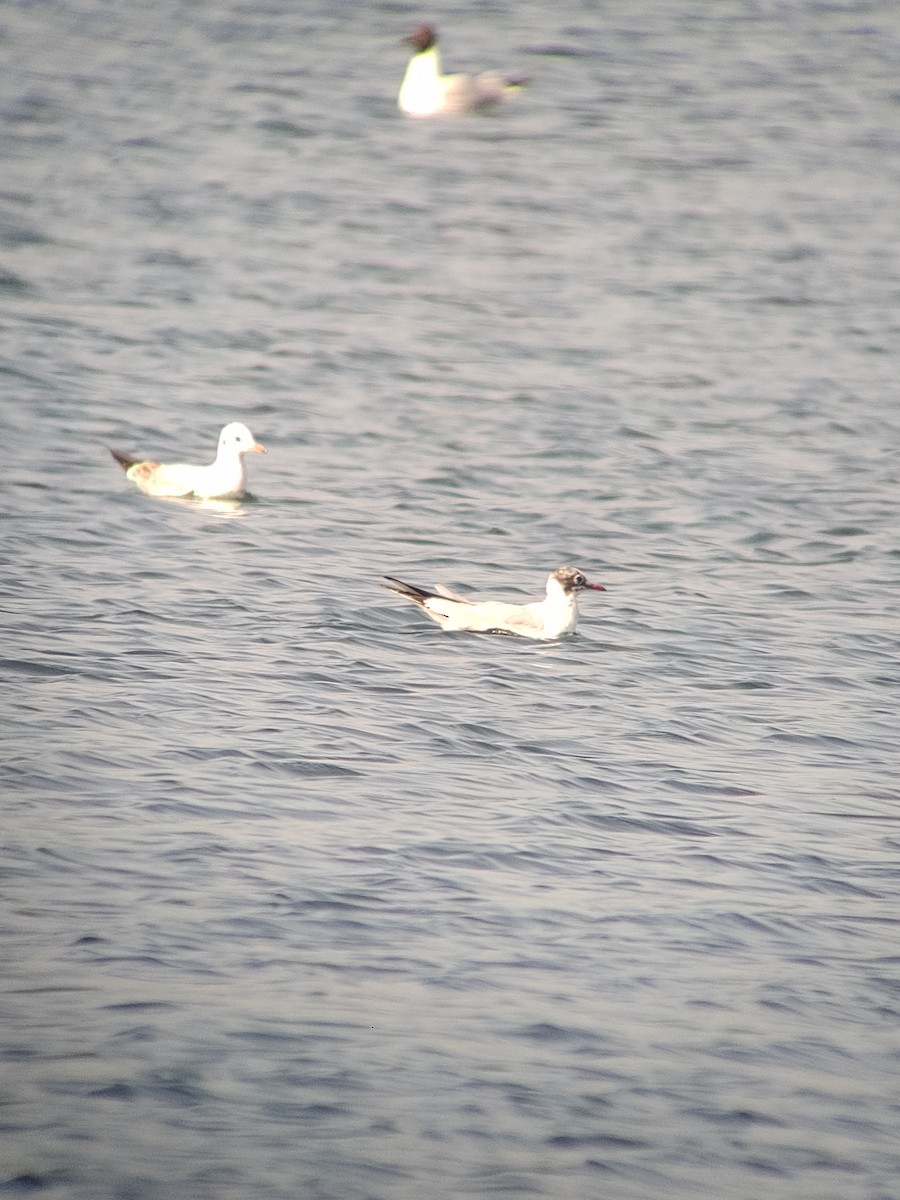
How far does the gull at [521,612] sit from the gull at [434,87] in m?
15.2

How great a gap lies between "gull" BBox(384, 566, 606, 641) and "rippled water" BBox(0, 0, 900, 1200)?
0.22m

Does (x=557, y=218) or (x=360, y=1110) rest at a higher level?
(x=360, y=1110)

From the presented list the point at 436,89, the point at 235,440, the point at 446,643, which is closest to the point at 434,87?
the point at 436,89

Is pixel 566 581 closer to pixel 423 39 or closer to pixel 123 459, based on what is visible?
pixel 123 459

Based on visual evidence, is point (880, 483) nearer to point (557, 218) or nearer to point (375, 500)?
point (375, 500)

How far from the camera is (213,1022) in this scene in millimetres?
6492

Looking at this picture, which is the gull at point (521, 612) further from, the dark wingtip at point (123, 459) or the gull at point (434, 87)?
the gull at point (434, 87)

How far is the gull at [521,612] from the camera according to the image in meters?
11.8

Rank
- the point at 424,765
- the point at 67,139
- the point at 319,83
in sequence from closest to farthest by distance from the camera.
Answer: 1. the point at 424,765
2. the point at 67,139
3. the point at 319,83

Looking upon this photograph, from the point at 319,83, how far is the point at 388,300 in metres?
8.34

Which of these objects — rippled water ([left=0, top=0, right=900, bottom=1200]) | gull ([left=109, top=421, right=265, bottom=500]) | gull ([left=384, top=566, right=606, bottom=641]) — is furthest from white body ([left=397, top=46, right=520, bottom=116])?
gull ([left=384, top=566, right=606, bottom=641])

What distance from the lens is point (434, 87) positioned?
25.9m

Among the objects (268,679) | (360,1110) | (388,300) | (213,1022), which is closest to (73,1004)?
(213,1022)

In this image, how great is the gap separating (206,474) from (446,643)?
11.9 ft
